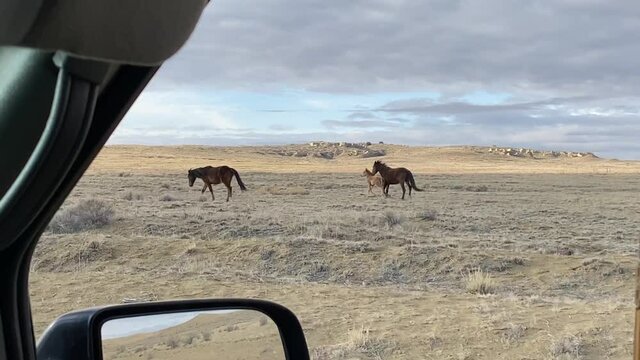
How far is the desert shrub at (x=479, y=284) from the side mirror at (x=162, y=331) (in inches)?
263

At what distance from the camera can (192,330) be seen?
283 cm

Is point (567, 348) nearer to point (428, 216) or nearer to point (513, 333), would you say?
point (513, 333)

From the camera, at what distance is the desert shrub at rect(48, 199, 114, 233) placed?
14625 millimetres

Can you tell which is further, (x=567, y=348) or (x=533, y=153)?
(x=533, y=153)

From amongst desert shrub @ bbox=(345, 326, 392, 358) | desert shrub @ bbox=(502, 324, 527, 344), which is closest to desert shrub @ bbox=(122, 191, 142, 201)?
desert shrub @ bbox=(345, 326, 392, 358)

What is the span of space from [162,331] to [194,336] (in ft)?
2.26

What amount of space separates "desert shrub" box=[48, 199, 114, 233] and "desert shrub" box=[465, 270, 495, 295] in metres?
7.24

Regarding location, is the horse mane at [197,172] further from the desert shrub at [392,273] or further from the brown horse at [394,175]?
the desert shrub at [392,273]

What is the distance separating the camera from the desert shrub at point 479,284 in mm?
10023

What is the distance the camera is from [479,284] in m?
10.1

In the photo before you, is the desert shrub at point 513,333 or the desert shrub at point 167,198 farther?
the desert shrub at point 167,198

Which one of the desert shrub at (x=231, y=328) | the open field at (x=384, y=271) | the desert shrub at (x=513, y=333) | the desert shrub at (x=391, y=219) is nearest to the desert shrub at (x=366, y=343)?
the open field at (x=384, y=271)

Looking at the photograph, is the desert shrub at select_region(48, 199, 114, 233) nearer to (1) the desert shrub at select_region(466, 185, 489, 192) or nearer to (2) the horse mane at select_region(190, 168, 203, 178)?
(2) the horse mane at select_region(190, 168, 203, 178)

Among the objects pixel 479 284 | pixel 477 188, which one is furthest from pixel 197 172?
pixel 479 284
